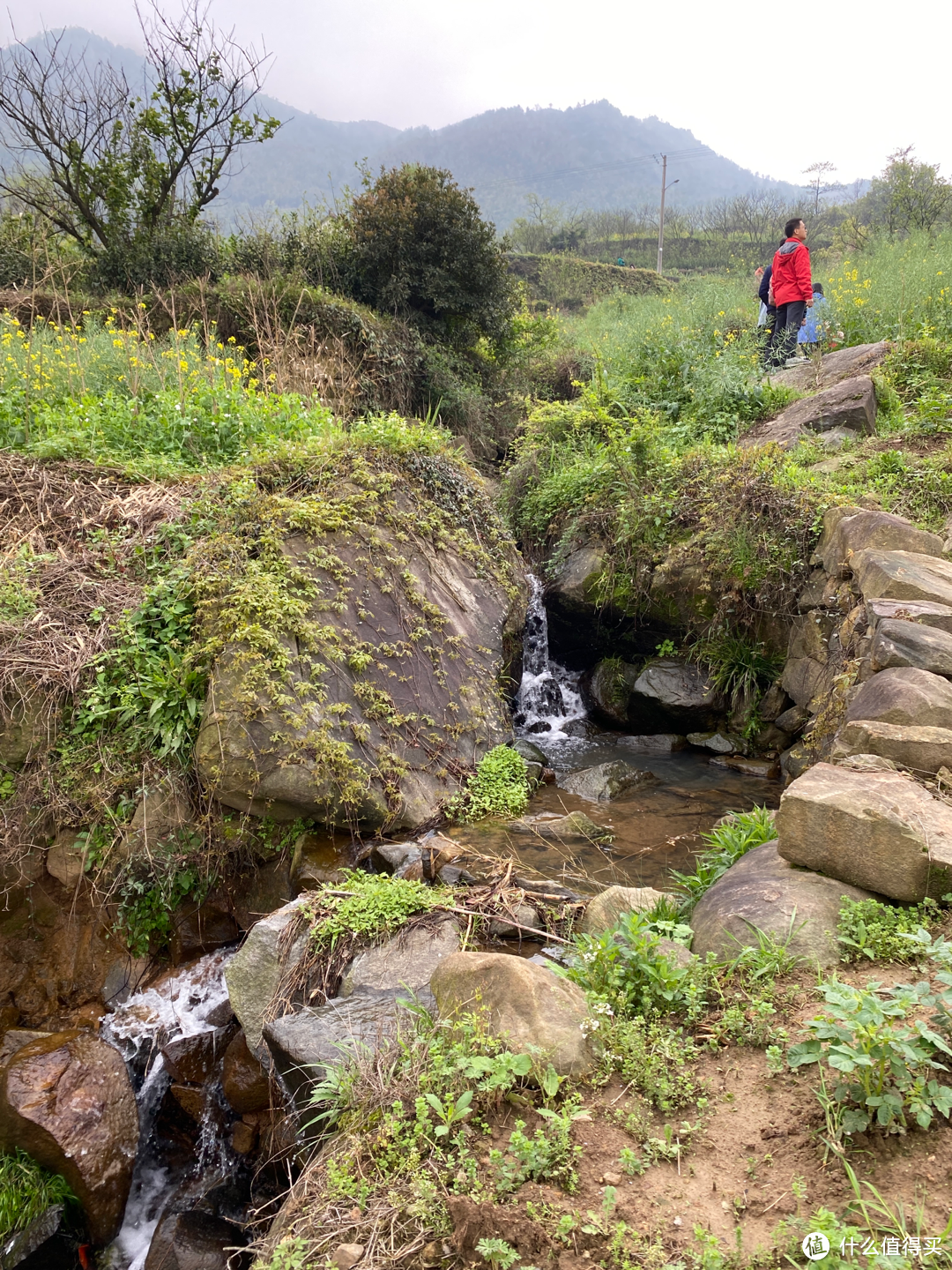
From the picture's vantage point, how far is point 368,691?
15.8 feet

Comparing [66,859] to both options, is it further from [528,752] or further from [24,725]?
[528,752]

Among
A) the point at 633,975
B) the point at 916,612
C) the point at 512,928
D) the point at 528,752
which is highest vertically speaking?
the point at 916,612

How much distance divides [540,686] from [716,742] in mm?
1917

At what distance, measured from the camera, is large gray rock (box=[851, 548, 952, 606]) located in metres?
4.45

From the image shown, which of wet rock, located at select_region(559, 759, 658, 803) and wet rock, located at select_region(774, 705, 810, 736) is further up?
wet rock, located at select_region(774, 705, 810, 736)

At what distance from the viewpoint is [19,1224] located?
3.36 metres

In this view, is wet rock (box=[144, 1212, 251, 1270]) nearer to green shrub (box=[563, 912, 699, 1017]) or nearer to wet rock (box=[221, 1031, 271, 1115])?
wet rock (box=[221, 1031, 271, 1115])

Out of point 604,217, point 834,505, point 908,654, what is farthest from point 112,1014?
point 604,217

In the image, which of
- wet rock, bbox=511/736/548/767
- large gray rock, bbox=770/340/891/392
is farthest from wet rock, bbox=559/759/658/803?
large gray rock, bbox=770/340/891/392

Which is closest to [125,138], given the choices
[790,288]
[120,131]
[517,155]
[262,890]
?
[120,131]

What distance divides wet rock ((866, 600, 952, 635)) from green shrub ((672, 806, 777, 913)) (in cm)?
144

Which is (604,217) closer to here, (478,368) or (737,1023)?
(478,368)

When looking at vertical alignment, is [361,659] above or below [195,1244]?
above

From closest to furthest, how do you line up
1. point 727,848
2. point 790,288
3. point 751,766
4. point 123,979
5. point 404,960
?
point 404,960 → point 727,848 → point 123,979 → point 751,766 → point 790,288
